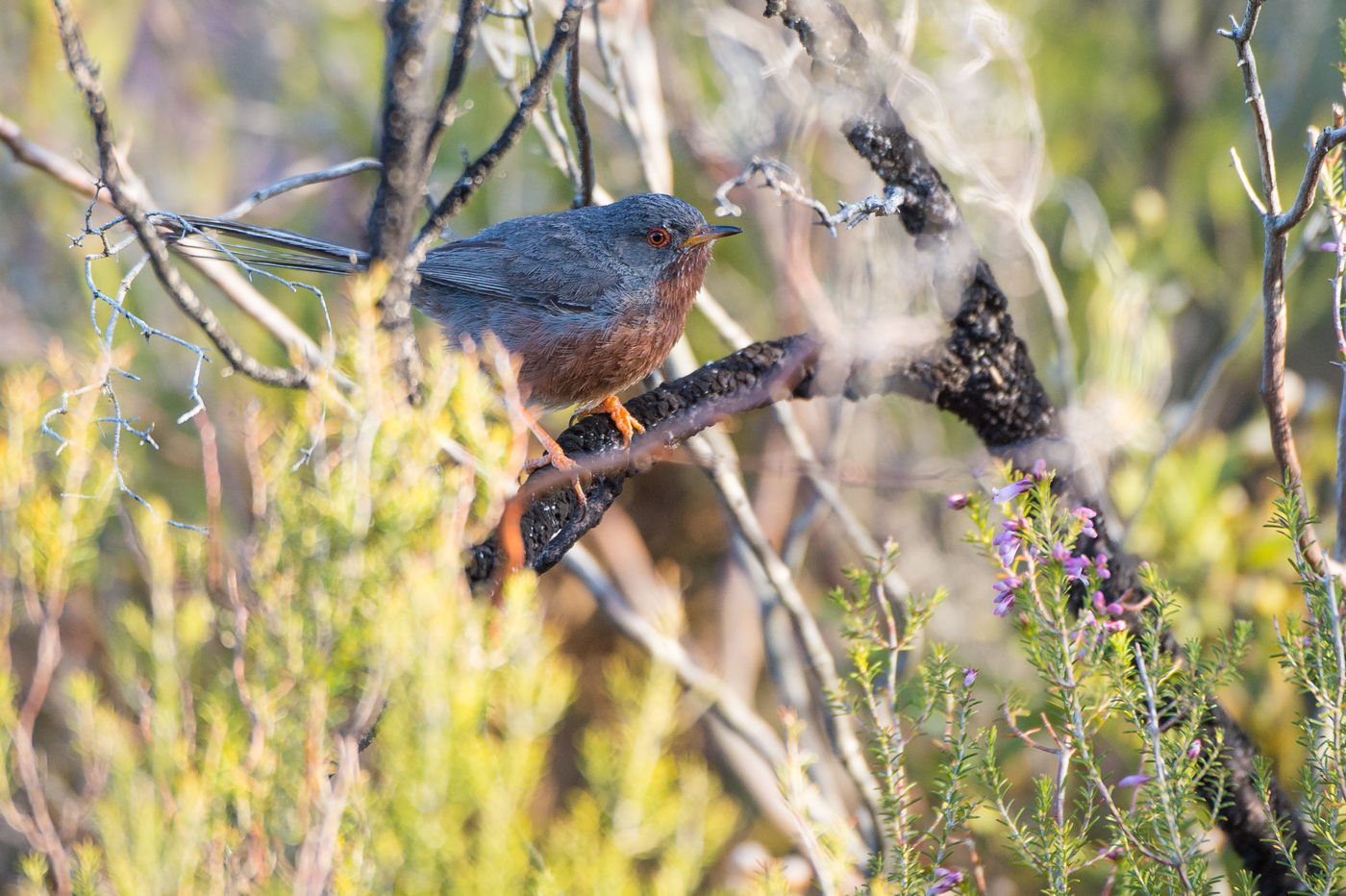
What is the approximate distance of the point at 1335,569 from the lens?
1.97 meters

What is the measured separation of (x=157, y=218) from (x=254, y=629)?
1.12 meters

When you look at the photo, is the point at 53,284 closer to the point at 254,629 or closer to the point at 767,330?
the point at 767,330

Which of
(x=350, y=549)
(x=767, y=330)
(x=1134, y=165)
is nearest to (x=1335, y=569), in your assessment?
(x=350, y=549)

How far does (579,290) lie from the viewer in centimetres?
352

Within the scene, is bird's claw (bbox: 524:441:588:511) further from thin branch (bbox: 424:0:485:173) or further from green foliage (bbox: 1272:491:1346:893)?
green foliage (bbox: 1272:491:1346:893)

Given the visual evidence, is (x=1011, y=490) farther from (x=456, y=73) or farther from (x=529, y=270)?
(x=529, y=270)

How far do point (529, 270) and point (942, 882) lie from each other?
248 centimetres

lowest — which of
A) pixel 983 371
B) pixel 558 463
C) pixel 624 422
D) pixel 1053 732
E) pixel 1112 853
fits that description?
pixel 1112 853

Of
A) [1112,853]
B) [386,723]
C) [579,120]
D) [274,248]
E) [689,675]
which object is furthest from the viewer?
[689,675]

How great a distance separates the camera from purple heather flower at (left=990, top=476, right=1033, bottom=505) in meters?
1.85

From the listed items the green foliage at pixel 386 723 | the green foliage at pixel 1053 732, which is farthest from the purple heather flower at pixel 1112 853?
the green foliage at pixel 386 723

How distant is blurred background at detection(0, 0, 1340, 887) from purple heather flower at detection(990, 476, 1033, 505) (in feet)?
6.83

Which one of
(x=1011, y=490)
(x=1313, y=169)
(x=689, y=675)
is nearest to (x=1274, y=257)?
(x=1313, y=169)

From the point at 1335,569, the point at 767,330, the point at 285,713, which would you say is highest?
the point at 767,330
